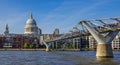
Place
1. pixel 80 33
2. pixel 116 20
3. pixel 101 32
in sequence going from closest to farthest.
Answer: pixel 116 20 < pixel 101 32 < pixel 80 33

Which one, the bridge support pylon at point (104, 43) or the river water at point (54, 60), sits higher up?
the bridge support pylon at point (104, 43)

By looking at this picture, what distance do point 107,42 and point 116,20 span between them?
6.09 metres

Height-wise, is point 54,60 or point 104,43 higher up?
point 104,43

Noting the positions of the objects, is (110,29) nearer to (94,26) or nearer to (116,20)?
(116,20)

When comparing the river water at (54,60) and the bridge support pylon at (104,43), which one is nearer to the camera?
the river water at (54,60)

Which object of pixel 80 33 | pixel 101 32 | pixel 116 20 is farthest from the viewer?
pixel 80 33

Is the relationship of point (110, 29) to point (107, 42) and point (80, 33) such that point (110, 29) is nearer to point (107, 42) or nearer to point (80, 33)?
point (107, 42)

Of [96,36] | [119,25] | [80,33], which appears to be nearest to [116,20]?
[119,25]

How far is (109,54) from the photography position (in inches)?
3194

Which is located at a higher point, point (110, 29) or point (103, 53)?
point (110, 29)

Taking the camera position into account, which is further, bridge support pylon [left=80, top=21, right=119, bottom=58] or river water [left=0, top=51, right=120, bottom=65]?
bridge support pylon [left=80, top=21, right=119, bottom=58]

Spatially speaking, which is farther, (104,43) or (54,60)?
(104,43)

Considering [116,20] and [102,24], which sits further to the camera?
[102,24]

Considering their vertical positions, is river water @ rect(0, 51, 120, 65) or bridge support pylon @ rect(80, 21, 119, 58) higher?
bridge support pylon @ rect(80, 21, 119, 58)
